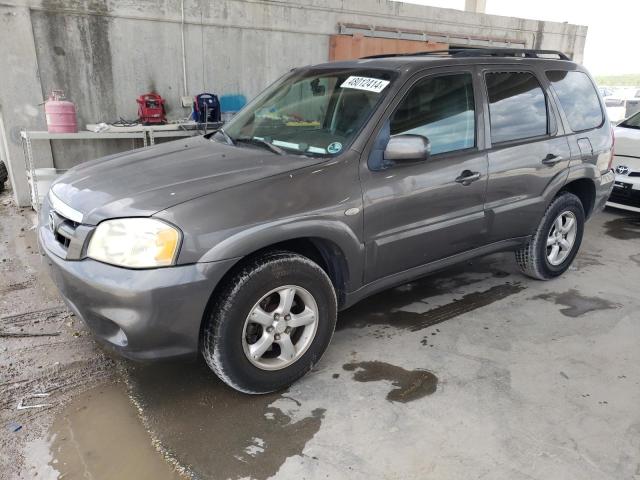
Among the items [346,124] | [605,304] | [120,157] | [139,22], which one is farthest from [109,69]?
[605,304]

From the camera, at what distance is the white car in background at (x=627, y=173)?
20.6 feet

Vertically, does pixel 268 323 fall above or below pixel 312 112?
below

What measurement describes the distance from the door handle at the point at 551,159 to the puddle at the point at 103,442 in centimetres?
331

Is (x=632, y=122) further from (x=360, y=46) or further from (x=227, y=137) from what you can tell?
(x=227, y=137)

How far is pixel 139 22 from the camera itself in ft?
21.9

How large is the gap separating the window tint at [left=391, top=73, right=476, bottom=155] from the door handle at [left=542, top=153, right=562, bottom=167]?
82 centimetres

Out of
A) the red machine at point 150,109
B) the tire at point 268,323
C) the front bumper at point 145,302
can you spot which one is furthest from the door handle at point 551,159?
the red machine at point 150,109

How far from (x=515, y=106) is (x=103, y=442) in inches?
134

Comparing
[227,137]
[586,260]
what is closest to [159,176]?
[227,137]

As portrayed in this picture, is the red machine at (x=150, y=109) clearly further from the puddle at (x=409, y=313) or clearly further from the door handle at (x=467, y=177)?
the door handle at (x=467, y=177)

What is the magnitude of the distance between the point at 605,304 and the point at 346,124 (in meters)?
2.64

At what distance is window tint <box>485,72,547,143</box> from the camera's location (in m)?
3.60

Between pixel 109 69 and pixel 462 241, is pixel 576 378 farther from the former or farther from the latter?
pixel 109 69

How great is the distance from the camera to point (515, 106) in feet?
12.3
